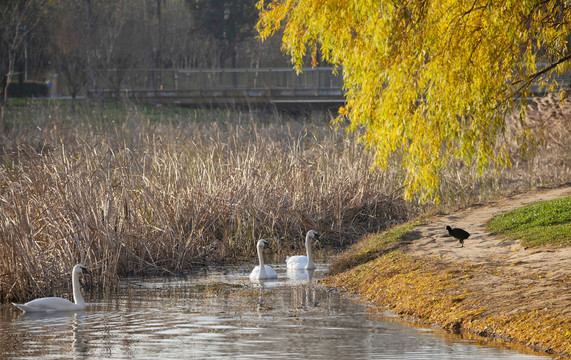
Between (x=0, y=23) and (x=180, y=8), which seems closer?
(x=0, y=23)

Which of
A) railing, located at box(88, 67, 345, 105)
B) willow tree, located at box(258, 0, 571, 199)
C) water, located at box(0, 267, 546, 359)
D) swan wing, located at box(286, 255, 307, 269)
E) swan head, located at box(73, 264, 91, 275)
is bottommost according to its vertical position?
water, located at box(0, 267, 546, 359)

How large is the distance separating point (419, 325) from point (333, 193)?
7.75m

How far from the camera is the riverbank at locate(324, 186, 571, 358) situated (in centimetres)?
945

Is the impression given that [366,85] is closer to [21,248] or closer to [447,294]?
[447,294]

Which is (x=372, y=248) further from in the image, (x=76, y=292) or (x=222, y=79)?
(x=222, y=79)

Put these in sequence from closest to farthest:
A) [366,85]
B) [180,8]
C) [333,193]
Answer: [366,85] → [333,193] → [180,8]

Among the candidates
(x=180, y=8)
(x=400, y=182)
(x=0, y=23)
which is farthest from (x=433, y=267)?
(x=180, y=8)

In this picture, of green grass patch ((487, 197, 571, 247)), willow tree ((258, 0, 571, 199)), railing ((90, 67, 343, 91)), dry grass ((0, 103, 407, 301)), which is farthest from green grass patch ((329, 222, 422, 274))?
railing ((90, 67, 343, 91))

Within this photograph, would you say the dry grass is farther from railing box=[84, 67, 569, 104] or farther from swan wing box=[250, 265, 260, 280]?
railing box=[84, 67, 569, 104]

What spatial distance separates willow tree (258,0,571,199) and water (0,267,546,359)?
257cm

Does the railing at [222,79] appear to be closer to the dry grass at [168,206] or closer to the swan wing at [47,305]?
the dry grass at [168,206]

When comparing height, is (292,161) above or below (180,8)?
below

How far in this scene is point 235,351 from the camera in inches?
354

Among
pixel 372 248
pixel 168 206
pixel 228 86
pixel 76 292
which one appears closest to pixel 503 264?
pixel 372 248
